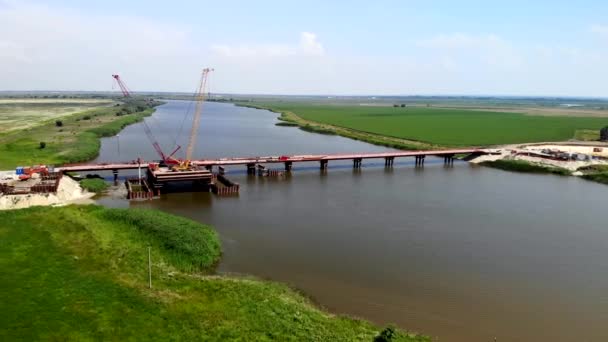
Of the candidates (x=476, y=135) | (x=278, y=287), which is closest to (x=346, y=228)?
(x=278, y=287)

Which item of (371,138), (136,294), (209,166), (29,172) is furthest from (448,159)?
(136,294)

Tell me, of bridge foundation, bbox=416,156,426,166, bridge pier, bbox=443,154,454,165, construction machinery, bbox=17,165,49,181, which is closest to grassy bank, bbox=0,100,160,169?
construction machinery, bbox=17,165,49,181

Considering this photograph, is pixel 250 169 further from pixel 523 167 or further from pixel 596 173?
pixel 596 173

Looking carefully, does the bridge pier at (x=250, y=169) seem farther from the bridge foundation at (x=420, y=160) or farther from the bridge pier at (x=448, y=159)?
the bridge pier at (x=448, y=159)

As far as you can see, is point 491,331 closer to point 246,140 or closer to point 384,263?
point 384,263

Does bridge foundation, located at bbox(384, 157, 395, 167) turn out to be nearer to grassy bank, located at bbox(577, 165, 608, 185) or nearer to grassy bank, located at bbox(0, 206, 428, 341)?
grassy bank, located at bbox(577, 165, 608, 185)

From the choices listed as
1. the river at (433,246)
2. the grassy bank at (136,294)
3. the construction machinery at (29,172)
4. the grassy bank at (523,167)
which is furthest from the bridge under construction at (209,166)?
the grassy bank at (136,294)
